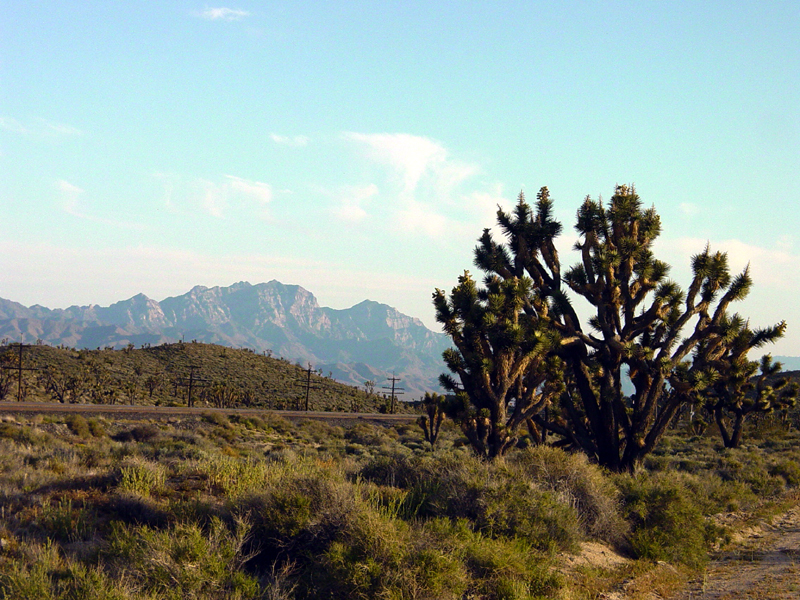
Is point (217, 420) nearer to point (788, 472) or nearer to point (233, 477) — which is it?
point (233, 477)

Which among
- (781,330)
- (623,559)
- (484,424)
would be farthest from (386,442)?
(623,559)

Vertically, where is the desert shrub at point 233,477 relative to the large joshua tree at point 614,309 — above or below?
below

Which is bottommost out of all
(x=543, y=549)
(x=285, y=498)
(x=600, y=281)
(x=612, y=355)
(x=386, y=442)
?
(x=386, y=442)

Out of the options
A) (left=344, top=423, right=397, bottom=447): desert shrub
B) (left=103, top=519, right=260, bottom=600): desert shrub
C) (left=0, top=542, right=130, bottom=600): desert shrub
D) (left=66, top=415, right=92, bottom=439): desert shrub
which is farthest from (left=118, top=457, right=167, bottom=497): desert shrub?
(left=344, top=423, right=397, bottom=447): desert shrub

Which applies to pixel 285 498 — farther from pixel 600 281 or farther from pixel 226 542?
pixel 600 281

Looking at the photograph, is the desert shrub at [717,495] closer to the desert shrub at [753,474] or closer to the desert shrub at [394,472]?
the desert shrub at [753,474]

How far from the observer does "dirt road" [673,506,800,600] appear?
959 centimetres

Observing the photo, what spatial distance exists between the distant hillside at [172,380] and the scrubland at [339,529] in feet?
143

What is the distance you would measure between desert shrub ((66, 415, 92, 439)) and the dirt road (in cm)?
2269

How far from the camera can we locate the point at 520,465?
12.7 meters

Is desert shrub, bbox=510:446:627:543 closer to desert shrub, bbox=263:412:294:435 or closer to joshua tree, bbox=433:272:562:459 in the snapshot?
joshua tree, bbox=433:272:562:459

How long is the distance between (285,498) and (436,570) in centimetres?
242

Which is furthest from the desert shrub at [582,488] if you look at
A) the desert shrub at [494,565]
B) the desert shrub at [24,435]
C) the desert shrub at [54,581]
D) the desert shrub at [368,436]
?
the desert shrub at [368,436]

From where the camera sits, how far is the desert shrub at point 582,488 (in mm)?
11133
